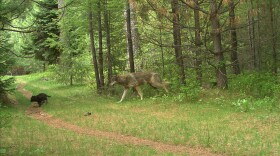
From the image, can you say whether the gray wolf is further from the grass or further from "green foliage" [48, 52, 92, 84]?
"green foliage" [48, 52, 92, 84]

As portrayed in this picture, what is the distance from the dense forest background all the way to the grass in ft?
6.58

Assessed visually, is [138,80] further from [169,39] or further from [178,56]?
[169,39]

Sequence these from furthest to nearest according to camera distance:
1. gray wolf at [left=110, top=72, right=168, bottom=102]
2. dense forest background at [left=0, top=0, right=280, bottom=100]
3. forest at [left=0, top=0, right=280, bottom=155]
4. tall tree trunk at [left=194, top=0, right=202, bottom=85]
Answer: gray wolf at [left=110, top=72, right=168, bottom=102] < tall tree trunk at [left=194, top=0, right=202, bottom=85] < dense forest background at [left=0, top=0, right=280, bottom=100] < forest at [left=0, top=0, right=280, bottom=155]

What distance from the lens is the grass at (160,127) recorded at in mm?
9422

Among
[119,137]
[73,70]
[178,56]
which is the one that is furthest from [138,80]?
[73,70]

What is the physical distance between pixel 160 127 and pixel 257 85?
722cm

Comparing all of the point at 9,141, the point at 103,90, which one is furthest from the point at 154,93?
the point at 9,141

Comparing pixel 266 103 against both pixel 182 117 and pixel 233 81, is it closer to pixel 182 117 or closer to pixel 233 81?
pixel 182 117

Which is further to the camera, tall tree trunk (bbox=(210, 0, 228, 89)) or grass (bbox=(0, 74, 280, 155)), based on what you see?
tall tree trunk (bbox=(210, 0, 228, 89))

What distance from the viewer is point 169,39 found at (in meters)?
26.2

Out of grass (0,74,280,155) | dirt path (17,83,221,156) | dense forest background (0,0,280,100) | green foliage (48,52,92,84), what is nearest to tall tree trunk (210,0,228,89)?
dense forest background (0,0,280,100)

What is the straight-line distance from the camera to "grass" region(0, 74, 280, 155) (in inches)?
371

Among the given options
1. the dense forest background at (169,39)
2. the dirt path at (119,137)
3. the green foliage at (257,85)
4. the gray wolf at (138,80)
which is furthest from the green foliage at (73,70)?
the green foliage at (257,85)

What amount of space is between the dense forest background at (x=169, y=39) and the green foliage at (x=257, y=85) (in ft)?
0.14
